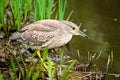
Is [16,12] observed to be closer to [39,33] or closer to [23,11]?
[23,11]

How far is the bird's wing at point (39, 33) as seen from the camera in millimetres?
5465

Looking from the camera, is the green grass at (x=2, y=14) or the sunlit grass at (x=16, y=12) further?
the sunlit grass at (x=16, y=12)

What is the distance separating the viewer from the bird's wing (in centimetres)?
546

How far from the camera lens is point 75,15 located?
8.08 m

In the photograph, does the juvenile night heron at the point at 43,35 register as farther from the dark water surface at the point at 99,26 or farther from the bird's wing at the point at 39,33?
the dark water surface at the point at 99,26

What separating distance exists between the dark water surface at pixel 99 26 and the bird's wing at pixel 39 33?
812 mm

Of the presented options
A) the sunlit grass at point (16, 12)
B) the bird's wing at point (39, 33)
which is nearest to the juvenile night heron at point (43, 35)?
the bird's wing at point (39, 33)

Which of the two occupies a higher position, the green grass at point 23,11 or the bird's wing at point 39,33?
the green grass at point 23,11

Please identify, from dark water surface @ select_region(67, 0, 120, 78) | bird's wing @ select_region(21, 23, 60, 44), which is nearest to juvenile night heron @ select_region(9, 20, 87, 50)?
bird's wing @ select_region(21, 23, 60, 44)

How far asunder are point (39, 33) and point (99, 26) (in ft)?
7.28

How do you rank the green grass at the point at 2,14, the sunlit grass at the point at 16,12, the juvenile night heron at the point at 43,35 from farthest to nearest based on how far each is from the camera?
the sunlit grass at the point at 16,12 → the green grass at the point at 2,14 → the juvenile night heron at the point at 43,35

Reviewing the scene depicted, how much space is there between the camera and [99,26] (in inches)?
295

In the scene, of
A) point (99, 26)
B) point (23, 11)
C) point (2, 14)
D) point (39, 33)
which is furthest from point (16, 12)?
point (99, 26)

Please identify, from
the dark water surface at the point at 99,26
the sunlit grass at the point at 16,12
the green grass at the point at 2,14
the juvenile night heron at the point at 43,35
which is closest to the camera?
the juvenile night heron at the point at 43,35
